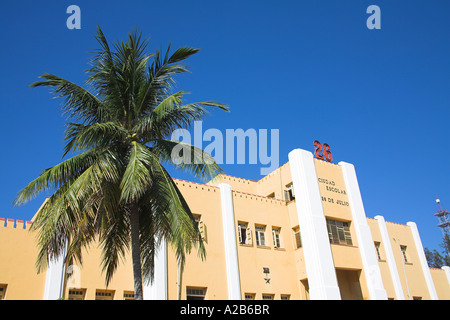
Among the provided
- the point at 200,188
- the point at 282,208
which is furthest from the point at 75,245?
the point at 282,208

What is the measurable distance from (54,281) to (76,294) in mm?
1327

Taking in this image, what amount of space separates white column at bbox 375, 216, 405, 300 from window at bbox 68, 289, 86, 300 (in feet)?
72.3

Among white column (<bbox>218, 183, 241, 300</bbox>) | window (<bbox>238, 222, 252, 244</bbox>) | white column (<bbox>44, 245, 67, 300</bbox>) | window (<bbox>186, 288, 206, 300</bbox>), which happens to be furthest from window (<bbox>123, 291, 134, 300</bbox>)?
window (<bbox>238, 222, 252, 244</bbox>)

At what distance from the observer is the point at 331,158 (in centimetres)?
3030

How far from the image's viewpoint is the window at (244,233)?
2417 cm

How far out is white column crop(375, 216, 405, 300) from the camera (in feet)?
95.8

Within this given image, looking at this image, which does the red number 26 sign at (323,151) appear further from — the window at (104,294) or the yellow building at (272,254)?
the window at (104,294)

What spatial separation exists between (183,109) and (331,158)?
753 inches

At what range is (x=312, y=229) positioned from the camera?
24.9m

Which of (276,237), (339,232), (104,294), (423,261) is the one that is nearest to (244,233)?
(276,237)

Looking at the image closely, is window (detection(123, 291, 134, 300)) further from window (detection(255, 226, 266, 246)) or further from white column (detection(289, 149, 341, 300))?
white column (detection(289, 149, 341, 300))

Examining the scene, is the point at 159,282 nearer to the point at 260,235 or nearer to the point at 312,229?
the point at 260,235

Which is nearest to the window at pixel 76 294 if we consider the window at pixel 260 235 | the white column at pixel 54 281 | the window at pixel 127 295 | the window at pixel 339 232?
the white column at pixel 54 281
